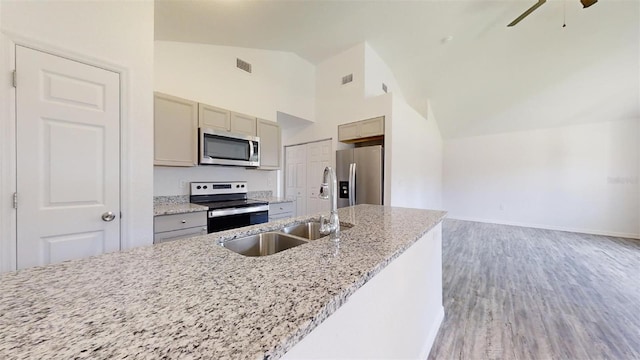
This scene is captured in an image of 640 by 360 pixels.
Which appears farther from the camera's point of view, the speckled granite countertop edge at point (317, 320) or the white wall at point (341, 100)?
the white wall at point (341, 100)

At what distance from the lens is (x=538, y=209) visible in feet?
18.0

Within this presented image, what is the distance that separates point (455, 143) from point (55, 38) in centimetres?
740

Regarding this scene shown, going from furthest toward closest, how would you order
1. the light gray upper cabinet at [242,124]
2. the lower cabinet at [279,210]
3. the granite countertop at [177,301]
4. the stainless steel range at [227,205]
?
the lower cabinet at [279,210]
the light gray upper cabinet at [242,124]
the stainless steel range at [227,205]
the granite countertop at [177,301]

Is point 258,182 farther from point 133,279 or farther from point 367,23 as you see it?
point 133,279

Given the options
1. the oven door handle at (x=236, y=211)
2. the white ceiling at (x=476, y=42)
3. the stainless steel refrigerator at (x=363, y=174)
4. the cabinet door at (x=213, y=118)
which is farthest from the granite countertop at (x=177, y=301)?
the stainless steel refrigerator at (x=363, y=174)

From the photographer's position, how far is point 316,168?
457cm

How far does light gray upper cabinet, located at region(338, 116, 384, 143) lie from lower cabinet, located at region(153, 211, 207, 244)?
2588 millimetres

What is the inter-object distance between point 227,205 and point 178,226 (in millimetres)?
571

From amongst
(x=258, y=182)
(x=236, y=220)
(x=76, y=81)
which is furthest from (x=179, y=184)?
(x=76, y=81)

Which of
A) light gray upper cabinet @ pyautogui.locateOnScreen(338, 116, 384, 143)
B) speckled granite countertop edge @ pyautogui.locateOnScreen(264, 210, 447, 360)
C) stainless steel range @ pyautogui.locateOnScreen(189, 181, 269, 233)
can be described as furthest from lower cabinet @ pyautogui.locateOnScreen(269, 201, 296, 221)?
speckled granite countertop edge @ pyautogui.locateOnScreen(264, 210, 447, 360)

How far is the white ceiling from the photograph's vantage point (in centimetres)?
280

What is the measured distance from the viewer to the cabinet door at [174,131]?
2.49m

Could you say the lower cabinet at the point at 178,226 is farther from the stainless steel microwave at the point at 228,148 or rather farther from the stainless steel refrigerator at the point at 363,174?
the stainless steel refrigerator at the point at 363,174

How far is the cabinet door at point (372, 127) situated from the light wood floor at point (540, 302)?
2.14 metres
